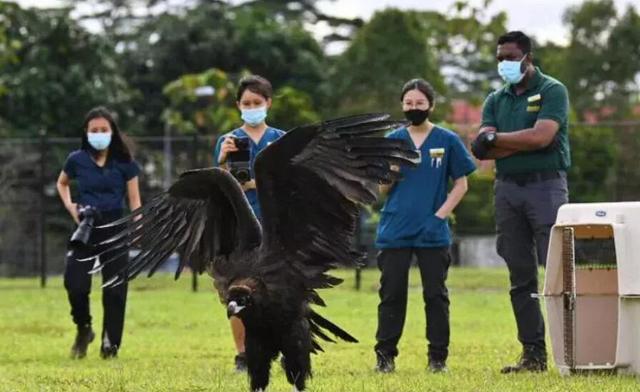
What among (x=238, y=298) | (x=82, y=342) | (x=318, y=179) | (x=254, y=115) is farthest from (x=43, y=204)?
(x=238, y=298)

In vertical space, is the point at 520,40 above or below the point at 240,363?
above

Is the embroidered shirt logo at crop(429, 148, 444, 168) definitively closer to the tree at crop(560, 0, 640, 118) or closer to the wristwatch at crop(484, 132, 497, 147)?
the wristwatch at crop(484, 132, 497, 147)

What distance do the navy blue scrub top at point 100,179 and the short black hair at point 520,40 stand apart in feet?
11.9

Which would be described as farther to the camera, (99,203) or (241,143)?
(99,203)

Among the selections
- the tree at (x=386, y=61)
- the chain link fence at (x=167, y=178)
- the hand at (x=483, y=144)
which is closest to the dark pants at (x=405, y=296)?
the hand at (x=483, y=144)

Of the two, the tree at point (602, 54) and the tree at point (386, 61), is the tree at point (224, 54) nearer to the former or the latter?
the tree at point (386, 61)

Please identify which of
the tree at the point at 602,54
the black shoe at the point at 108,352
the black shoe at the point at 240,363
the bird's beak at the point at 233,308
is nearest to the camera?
the bird's beak at the point at 233,308

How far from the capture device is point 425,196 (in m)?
9.85

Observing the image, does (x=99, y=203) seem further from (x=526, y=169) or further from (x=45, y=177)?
(x=45, y=177)

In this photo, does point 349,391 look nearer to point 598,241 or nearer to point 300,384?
point 300,384

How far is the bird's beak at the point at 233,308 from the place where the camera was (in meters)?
7.67

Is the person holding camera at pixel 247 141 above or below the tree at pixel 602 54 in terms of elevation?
below

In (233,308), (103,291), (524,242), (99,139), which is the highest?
(99,139)

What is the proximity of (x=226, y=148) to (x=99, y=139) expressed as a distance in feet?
7.42
